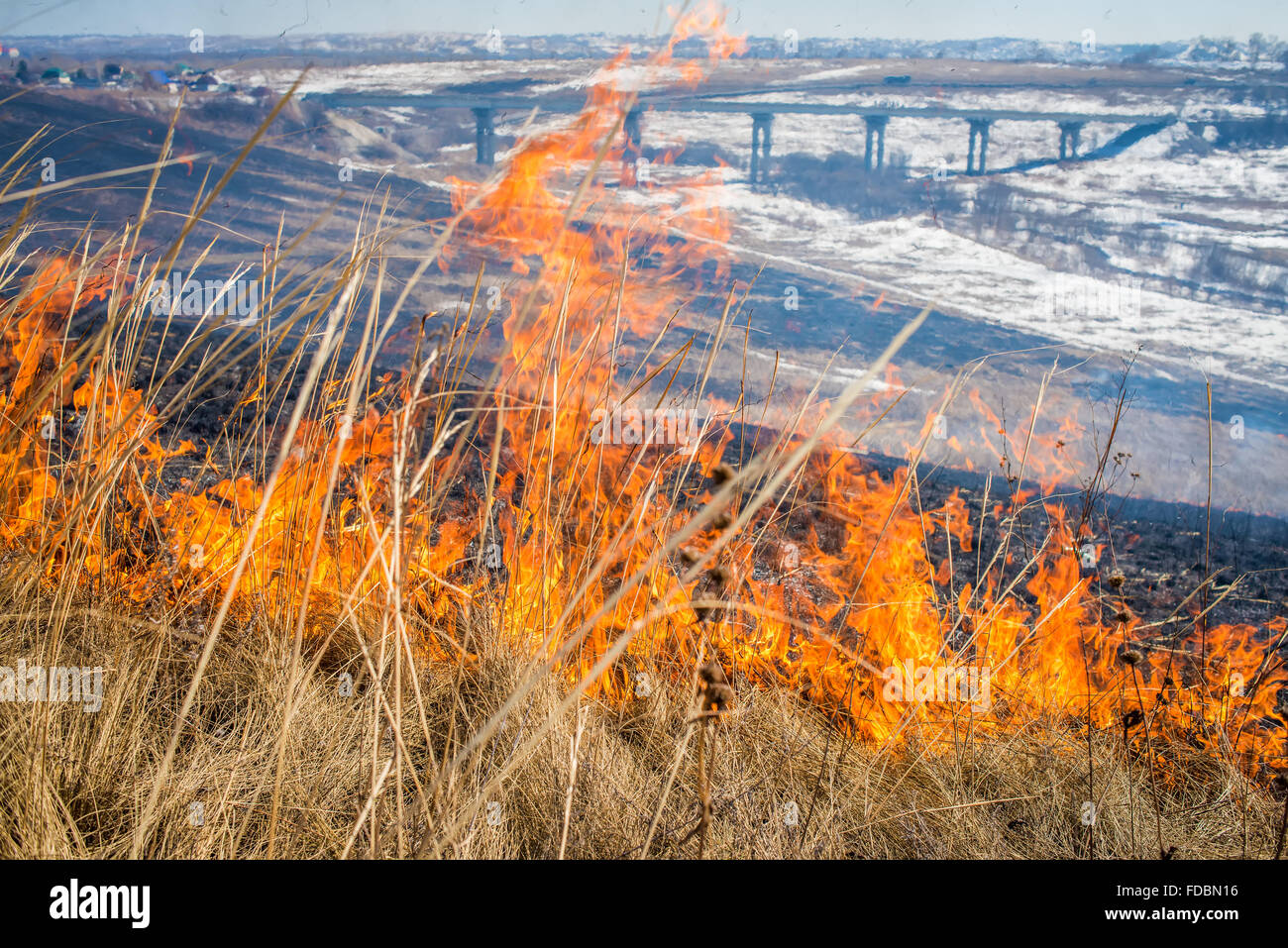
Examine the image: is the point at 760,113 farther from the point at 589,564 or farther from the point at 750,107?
the point at 589,564

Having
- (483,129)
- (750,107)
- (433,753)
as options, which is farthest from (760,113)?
(433,753)

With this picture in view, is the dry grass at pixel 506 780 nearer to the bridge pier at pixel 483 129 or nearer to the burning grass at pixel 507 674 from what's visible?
the burning grass at pixel 507 674

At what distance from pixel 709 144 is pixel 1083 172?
17.0 feet

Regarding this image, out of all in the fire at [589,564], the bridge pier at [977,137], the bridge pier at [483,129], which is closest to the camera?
the fire at [589,564]

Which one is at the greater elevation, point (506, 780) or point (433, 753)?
point (433, 753)

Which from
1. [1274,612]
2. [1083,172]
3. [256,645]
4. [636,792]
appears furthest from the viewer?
[1083,172]

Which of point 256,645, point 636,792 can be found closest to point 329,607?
point 256,645

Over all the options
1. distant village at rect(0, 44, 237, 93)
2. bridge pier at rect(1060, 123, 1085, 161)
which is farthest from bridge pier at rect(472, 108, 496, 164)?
bridge pier at rect(1060, 123, 1085, 161)

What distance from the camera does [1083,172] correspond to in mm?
10117

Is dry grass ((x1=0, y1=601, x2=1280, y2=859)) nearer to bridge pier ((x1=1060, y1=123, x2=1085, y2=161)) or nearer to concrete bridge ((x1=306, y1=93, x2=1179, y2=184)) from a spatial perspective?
concrete bridge ((x1=306, y1=93, x2=1179, y2=184))

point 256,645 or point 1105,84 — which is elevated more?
point 1105,84

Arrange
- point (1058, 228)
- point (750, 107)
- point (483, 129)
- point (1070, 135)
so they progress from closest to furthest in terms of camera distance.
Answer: point (483, 129) < point (750, 107) < point (1070, 135) < point (1058, 228)

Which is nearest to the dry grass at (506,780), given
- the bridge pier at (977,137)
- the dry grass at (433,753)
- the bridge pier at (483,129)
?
the dry grass at (433,753)
